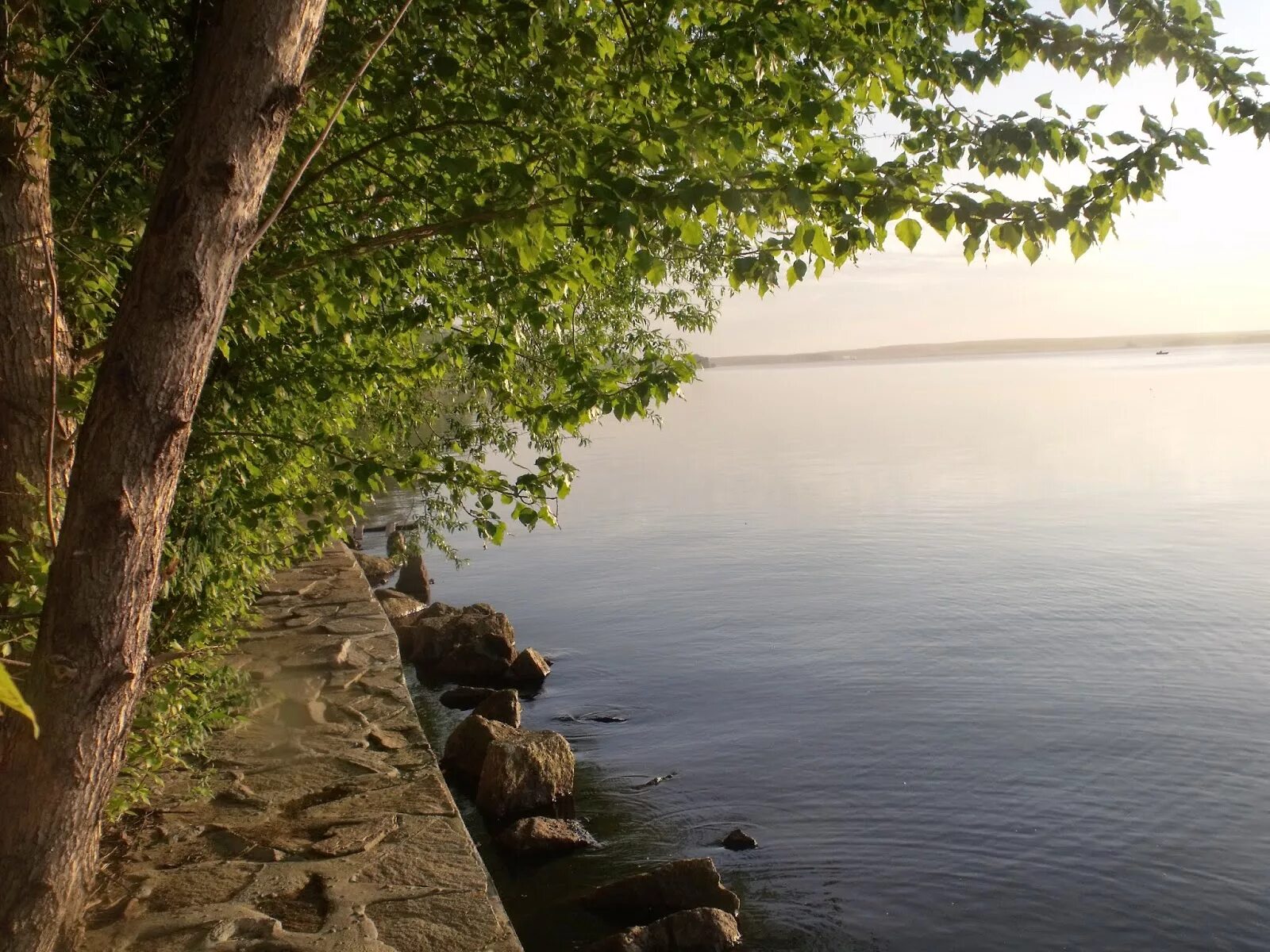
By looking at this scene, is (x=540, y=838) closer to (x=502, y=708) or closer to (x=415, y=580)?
(x=502, y=708)

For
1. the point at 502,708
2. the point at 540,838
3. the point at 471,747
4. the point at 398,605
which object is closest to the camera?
the point at 540,838

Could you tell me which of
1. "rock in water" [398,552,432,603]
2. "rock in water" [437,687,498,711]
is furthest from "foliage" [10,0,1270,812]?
"rock in water" [398,552,432,603]

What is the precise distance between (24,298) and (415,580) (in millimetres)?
15973

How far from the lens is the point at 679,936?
282 inches

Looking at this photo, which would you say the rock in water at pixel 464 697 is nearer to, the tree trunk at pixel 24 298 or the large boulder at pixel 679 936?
the large boulder at pixel 679 936

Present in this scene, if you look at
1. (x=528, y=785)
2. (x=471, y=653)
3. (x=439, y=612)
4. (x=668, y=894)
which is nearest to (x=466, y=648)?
(x=471, y=653)

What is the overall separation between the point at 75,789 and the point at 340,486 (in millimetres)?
2490

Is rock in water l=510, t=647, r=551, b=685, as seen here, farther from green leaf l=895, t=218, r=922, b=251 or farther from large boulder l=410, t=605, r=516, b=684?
green leaf l=895, t=218, r=922, b=251

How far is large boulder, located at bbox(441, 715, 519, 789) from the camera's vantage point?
10.1 m

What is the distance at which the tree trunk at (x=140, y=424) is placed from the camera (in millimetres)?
2959

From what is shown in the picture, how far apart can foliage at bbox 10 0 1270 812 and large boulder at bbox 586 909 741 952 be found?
305cm

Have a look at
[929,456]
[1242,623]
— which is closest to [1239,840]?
[1242,623]

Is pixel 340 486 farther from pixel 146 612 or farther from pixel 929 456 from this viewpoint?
pixel 929 456

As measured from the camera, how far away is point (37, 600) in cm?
409
